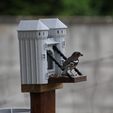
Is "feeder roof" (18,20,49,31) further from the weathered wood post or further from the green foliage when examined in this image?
the green foliage

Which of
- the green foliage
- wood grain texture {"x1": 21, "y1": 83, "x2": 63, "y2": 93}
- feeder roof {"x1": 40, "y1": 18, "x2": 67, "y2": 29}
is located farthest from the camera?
the green foliage

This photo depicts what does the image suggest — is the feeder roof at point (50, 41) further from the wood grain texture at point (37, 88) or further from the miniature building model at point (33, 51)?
the wood grain texture at point (37, 88)

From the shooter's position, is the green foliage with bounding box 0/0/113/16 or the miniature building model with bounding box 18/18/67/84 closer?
the miniature building model with bounding box 18/18/67/84

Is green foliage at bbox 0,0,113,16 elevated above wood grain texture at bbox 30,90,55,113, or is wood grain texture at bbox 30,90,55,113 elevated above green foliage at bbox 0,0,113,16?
green foliage at bbox 0,0,113,16

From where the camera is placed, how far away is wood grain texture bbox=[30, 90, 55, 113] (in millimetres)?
2877

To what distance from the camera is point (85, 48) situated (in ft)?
30.7

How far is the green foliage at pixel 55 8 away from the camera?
12320 mm

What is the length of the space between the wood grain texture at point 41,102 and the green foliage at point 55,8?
30.6ft

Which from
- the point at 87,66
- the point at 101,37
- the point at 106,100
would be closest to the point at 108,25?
the point at 101,37

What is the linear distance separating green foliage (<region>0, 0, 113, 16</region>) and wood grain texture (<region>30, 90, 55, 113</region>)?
932cm

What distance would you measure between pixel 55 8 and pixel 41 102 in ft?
31.6

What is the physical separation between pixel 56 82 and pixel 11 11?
31.2 feet

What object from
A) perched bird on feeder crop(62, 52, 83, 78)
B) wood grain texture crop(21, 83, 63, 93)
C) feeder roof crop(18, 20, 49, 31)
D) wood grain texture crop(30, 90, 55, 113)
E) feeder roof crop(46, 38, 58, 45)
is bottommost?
wood grain texture crop(30, 90, 55, 113)

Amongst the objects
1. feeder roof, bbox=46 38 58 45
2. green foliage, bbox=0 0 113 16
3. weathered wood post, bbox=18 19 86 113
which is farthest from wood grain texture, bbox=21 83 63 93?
green foliage, bbox=0 0 113 16
